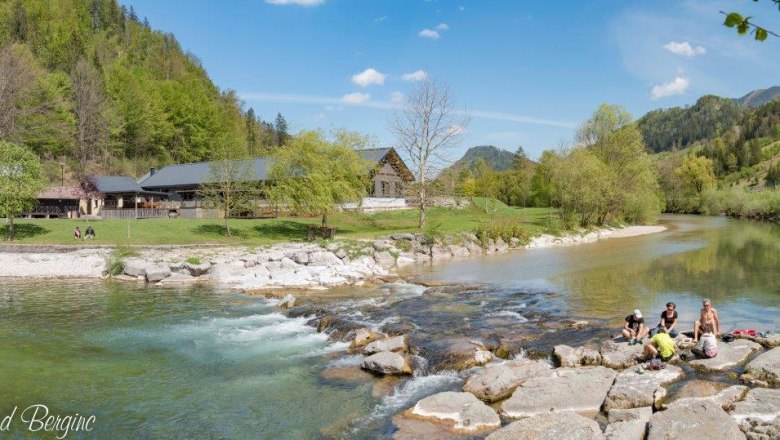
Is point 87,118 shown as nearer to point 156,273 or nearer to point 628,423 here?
point 156,273

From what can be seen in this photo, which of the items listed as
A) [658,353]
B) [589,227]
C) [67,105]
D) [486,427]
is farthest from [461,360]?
[67,105]

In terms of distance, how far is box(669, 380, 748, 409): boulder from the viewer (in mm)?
10852

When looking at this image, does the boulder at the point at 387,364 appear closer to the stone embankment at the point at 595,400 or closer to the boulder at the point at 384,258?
the stone embankment at the point at 595,400

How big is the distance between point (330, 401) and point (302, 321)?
24.4 feet

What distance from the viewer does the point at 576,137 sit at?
234 feet

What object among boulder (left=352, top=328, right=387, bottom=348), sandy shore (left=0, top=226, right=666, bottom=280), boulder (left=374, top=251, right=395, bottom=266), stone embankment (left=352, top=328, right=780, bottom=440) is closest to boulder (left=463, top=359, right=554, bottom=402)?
stone embankment (left=352, top=328, right=780, bottom=440)

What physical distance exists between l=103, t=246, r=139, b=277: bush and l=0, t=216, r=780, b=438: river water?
1.63 meters

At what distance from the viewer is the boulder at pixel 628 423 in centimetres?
941

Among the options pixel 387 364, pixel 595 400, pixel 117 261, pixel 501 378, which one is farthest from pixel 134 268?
pixel 595 400

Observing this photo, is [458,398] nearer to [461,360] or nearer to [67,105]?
[461,360]

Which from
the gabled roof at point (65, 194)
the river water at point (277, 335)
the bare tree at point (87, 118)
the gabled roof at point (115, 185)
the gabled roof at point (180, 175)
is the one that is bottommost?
the river water at point (277, 335)

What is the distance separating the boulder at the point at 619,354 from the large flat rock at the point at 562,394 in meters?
1.09

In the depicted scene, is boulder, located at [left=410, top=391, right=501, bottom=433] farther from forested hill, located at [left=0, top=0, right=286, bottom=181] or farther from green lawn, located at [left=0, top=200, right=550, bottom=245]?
forested hill, located at [left=0, top=0, right=286, bottom=181]

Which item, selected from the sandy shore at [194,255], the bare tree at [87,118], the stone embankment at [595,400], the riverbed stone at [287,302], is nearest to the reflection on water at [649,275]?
the sandy shore at [194,255]
